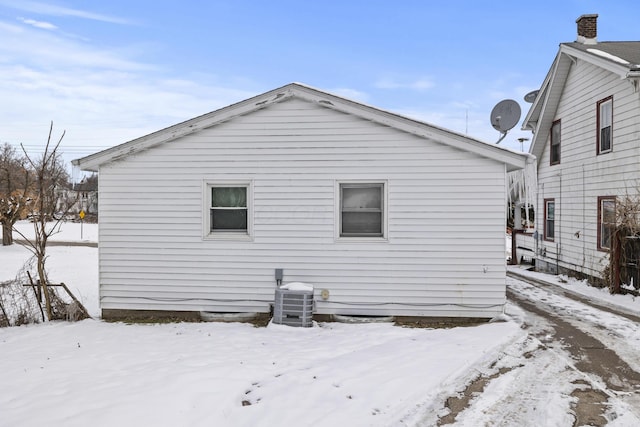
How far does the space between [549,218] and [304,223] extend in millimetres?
10877

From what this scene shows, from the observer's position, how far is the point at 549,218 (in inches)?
599

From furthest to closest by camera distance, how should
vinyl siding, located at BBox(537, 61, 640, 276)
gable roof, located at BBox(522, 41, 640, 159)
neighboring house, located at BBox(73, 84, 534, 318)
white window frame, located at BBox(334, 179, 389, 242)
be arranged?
1. vinyl siding, located at BBox(537, 61, 640, 276)
2. gable roof, located at BBox(522, 41, 640, 159)
3. white window frame, located at BBox(334, 179, 389, 242)
4. neighboring house, located at BBox(73, 84, 534, 318)

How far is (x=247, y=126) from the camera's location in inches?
322

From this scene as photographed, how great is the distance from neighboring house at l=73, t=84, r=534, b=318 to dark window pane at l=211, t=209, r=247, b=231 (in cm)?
3

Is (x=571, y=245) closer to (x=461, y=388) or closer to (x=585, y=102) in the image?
(x=585, y=102)

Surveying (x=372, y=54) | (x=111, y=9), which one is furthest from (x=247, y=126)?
(x=372, y=54)

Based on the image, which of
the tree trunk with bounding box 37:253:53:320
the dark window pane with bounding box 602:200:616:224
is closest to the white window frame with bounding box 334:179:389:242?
the tree trunk with bounding box 37:253:53:320

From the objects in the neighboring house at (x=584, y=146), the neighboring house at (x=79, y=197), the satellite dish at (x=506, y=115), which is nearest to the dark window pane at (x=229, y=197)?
the neighboring house at (x=79, y=197)

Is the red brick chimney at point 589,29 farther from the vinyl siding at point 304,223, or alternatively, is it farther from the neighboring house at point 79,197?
the neighboring house at point 79,197

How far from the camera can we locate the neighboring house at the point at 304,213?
307 inches

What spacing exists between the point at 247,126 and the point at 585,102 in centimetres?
1001

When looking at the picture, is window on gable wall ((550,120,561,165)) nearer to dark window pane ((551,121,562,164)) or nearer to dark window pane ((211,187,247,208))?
dark window pane ((551,121,562,164))

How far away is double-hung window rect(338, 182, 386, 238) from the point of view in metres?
8.12

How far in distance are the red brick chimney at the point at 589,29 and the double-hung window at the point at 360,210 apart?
Result: 10723mm
